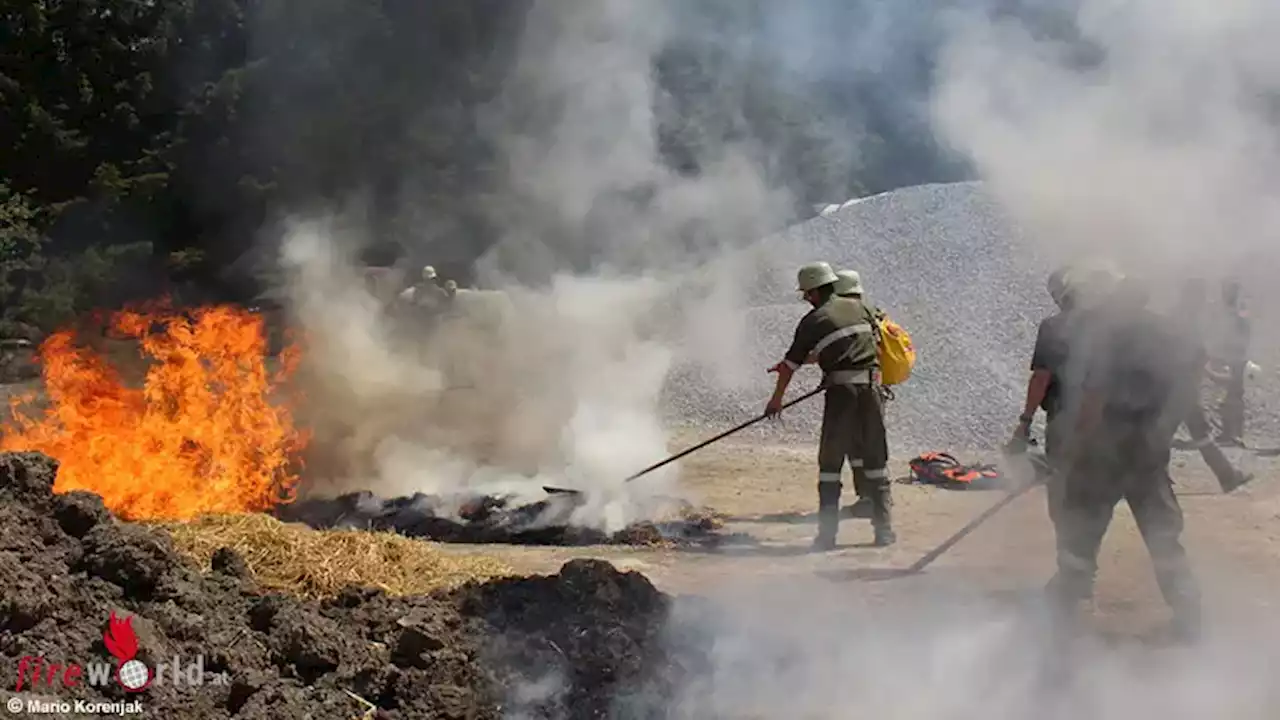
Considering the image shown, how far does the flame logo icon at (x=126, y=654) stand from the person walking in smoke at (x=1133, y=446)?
4.10 meters

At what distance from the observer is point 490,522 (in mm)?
8086

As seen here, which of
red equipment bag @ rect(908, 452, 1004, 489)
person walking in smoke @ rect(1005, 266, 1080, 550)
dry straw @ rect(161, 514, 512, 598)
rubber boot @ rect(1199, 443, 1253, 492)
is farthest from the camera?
red equipment bag @ rect(908, 452, 1004, 489)

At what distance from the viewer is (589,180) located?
14.2 metres

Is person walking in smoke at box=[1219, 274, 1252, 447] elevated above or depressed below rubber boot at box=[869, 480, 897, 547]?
above

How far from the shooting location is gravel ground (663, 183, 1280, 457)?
1277 centimetres

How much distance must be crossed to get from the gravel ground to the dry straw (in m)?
6.86

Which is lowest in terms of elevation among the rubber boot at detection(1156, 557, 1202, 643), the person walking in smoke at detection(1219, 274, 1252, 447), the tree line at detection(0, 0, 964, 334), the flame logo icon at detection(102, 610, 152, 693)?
the rubber boot at detection(1156, 557, 1202, 643)

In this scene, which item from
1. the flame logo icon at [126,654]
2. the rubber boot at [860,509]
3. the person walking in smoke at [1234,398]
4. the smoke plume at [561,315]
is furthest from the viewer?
the person walking in smoke at [1234,398]

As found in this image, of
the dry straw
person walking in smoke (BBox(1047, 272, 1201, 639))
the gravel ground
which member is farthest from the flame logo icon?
the gravel ground

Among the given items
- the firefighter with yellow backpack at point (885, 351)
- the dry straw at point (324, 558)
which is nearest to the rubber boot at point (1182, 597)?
the firefighter with yellow backpack at point (885, 351)

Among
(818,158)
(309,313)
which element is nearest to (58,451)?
(309,313)

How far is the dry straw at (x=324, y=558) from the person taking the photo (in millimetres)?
5992

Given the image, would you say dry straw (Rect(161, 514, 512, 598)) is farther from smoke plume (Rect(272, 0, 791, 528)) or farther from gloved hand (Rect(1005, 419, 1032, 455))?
gloved hand (Rect(1005, 419, 1032, 455))

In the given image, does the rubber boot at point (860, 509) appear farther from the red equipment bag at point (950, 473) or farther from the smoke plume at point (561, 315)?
the smoke plume at point (561, 315)
